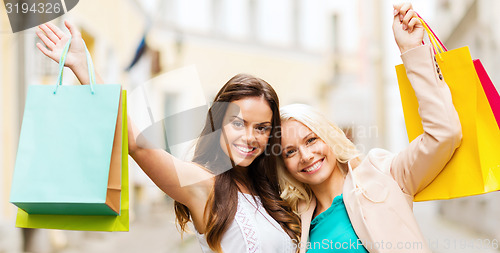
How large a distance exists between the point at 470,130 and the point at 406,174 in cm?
30

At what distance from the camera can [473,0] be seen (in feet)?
23.3

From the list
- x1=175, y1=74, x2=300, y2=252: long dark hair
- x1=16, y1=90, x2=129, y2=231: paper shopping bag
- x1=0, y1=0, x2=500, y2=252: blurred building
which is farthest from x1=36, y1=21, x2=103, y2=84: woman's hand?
x1=0, y1=0, x2=500, y2=252: blurred building

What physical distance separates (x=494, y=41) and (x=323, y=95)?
757 cm

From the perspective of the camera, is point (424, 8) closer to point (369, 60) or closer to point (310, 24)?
point (369, 60)

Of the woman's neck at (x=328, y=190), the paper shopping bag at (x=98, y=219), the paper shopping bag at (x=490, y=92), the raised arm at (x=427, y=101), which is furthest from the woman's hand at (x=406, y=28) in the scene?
the paper shopping bag at (x=98, y=219)

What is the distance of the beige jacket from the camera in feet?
6.21

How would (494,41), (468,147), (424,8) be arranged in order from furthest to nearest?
(424,8) < (494,41) < (468,147)

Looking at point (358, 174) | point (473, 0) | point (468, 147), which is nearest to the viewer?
point (468, 147)

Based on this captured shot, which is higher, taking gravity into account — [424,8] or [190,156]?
[424,8]

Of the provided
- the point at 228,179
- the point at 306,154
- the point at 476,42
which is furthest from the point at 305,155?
the point at 476,42

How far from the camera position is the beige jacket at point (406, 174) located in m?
1.89

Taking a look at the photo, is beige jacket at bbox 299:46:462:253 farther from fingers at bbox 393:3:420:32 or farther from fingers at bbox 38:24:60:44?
fingers at bbox 38:24:60:44

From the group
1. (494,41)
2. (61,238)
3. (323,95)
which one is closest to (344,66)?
(323,95)

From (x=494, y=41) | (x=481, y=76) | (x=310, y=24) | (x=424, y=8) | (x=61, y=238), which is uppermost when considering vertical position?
(x=310, y=24)
